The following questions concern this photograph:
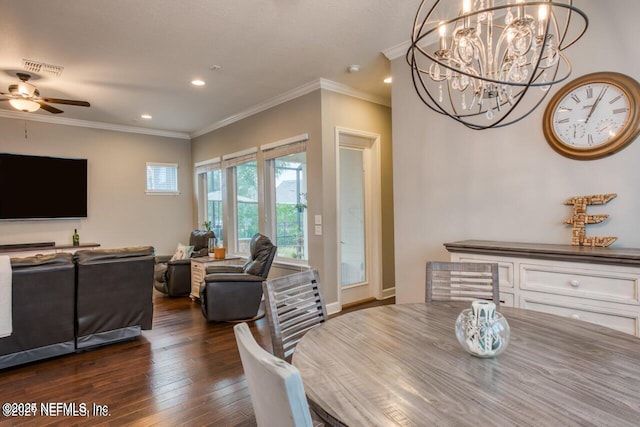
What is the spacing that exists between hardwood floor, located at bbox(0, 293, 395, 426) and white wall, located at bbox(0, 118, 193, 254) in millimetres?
3488

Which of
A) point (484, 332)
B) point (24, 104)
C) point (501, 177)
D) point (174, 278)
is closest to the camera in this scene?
point (484, 332)

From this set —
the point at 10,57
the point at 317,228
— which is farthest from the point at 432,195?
the point at 10,57

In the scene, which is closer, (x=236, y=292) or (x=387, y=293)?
(x=236, y=292)

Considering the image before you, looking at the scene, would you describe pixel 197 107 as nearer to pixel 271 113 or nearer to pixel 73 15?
pixel 271 113

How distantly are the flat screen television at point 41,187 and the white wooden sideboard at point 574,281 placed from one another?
6398mm

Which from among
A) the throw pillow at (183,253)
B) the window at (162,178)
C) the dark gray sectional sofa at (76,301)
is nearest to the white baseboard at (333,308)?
the dark gray sectional sofa at (76,301)

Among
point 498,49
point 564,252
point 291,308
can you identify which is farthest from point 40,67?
point 564,252

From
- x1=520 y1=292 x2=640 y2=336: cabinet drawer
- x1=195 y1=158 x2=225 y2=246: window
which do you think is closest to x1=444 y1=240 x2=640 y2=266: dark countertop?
x1=520 y1=292 x2=640 y2=336: cabinet drawer

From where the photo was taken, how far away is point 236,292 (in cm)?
404

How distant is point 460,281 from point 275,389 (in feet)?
5.60

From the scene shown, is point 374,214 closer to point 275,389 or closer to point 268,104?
point 268,104

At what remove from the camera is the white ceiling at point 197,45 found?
2.80 m

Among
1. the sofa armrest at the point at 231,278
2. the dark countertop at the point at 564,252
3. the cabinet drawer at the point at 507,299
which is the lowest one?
the sofa armrest at the point at 231,278

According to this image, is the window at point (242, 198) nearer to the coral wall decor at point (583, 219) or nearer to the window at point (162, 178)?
the window at point (162, 178)
